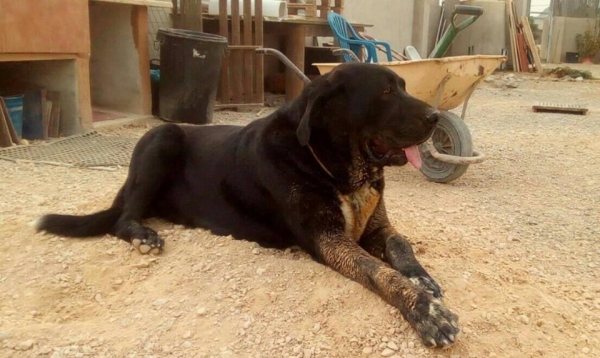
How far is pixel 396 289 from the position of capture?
2.69 meters

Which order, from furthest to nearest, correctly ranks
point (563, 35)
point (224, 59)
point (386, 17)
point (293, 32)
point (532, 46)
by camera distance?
1. point (563, 35)
2. point (532, 46)
3. point (386, 17)
4. point (293, 32)
5. point (224, 59)

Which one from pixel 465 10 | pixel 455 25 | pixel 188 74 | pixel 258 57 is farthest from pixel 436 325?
pixel 258 57

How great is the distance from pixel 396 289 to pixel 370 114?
94cm

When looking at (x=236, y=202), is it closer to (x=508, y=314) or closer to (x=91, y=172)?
(x=508, y=314)

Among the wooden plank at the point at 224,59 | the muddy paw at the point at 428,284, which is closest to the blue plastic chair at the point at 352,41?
the wooden plank at the point at 224,59

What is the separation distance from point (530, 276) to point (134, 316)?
2.13 metres

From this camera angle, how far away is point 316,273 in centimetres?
308

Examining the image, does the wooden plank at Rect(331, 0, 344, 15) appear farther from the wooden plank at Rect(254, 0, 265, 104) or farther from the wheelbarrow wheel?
the wheelbarrow wheel

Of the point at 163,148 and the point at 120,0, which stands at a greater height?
the point at 120,0

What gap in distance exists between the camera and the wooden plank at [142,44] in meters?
8.16

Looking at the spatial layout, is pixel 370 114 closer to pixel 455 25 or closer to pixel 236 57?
pixel 455 25

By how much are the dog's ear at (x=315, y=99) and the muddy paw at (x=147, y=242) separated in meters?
0.99

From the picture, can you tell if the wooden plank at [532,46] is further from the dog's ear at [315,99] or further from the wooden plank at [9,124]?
the dog's ear at [315,99]

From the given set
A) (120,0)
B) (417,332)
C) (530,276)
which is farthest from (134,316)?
(120,0)
